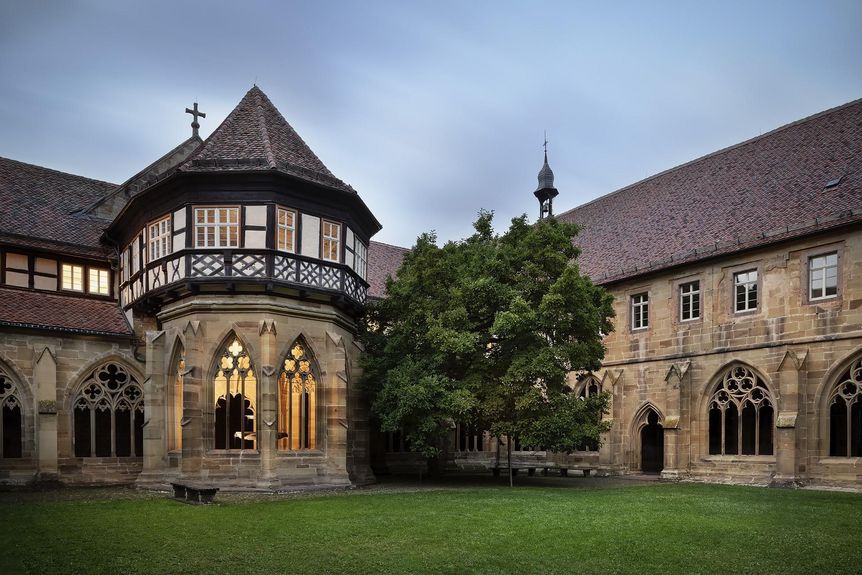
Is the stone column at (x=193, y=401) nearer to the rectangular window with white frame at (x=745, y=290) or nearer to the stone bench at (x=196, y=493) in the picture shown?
the stone bench at (x=196, y=493)

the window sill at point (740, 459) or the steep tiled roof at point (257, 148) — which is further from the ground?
the steep tiled roof at point (257, 148)

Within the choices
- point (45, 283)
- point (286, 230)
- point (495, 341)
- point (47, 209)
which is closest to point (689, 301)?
point (495, 341)

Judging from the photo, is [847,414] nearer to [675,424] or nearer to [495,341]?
[675,424]

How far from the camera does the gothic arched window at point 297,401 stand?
65.8ft

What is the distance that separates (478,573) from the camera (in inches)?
352

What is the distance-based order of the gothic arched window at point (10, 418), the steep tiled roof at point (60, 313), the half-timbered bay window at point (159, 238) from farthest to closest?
1. the steep tiled roof at point (60, 313)
2. the gothic arched window at point (10, 418)
3. the half-timbered bay window at point (159, 238)

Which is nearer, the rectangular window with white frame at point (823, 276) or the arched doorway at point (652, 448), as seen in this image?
the rectangular window with white frame at point (823, 276)

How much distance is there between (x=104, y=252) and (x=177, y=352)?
615 cm

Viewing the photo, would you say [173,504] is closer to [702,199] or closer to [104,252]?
[104,252]

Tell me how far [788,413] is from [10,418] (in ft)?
76.4

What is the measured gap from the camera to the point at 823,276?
21.9 meters

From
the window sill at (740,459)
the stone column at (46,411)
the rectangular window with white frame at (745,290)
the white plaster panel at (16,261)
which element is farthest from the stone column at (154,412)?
the rectangular window with white frame at (745,290)

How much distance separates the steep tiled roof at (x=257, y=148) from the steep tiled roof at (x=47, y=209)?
21.0 feet

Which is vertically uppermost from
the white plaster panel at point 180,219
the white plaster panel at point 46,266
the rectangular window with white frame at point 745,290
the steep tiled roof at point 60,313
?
the white plaster panel at point 180,219
